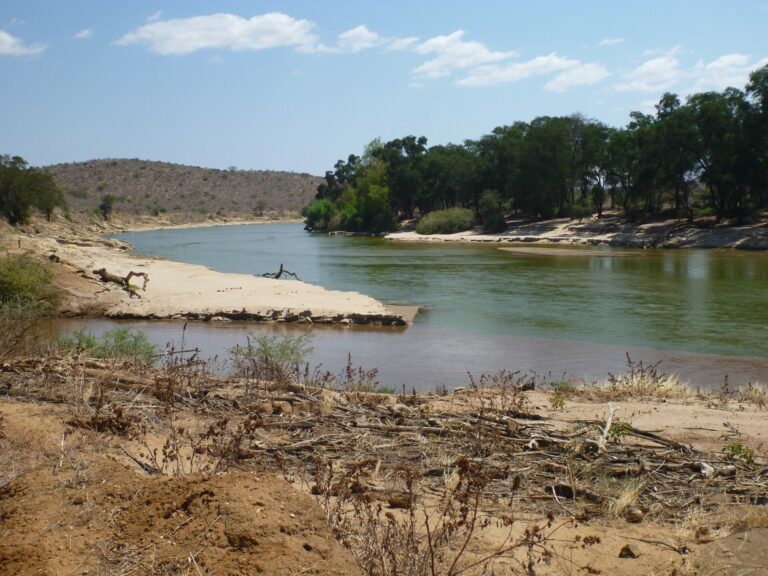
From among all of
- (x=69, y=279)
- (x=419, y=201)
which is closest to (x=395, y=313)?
(x=69, y=279)

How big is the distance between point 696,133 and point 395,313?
37247 millimetres

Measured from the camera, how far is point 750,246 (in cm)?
Result: 4812

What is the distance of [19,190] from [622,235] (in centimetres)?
4711

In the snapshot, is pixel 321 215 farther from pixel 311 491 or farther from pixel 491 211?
pixel 311 491

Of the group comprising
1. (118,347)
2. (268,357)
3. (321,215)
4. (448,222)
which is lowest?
(268,357)

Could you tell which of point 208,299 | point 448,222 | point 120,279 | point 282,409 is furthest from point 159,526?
point 448,222

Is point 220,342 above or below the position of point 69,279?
below

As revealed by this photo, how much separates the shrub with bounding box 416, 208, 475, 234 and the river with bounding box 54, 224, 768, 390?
29.3 m

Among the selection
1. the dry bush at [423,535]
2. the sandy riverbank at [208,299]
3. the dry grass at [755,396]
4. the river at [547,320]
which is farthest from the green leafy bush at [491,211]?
the dry bush at [423,535]

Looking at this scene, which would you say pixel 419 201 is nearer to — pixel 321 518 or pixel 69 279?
pixel 69 279

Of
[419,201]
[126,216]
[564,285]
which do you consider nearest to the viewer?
[564,285]

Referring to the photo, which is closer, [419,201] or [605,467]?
[605,467]

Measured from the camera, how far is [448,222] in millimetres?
75375

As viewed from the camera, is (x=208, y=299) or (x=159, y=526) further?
(x=208, y=299)
